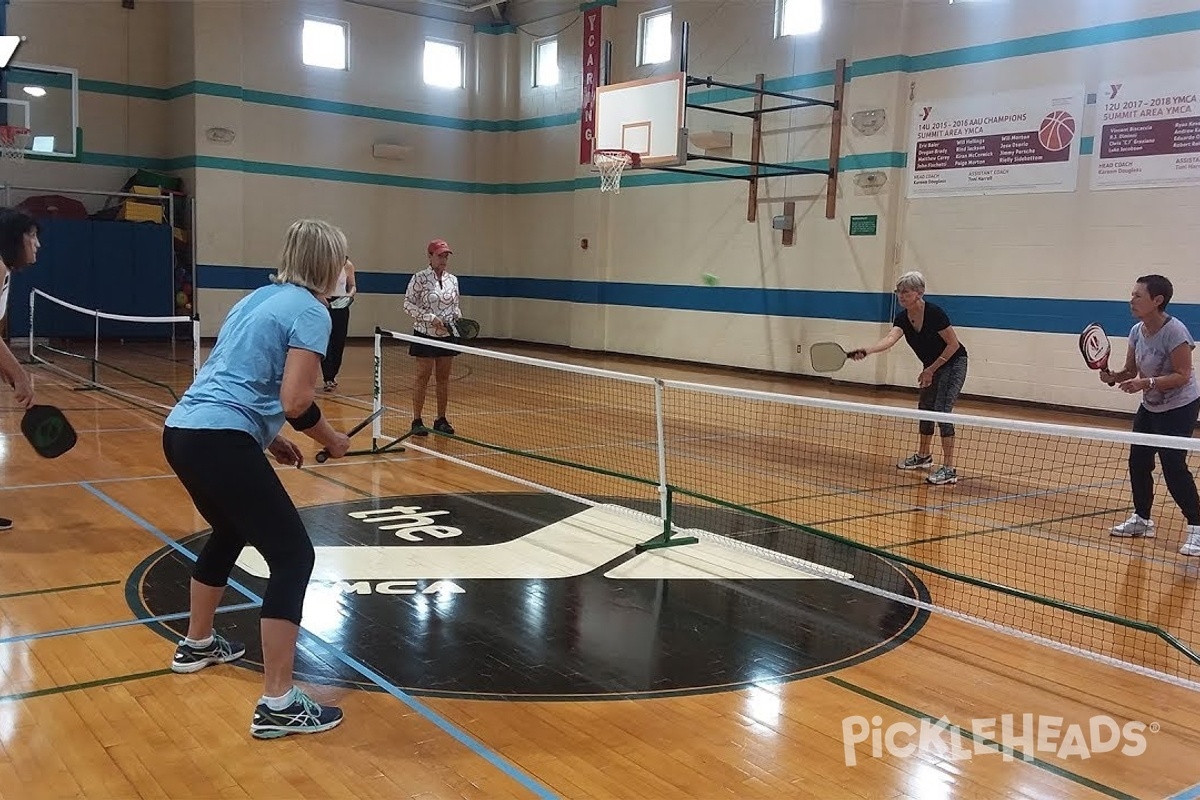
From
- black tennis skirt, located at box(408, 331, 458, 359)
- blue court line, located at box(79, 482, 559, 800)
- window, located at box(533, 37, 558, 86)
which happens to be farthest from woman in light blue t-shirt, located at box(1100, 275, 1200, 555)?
window, located at box(533, 37, 558, 86)

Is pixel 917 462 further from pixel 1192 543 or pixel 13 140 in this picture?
pixel 13 140

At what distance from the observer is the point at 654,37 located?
1922 centimetres

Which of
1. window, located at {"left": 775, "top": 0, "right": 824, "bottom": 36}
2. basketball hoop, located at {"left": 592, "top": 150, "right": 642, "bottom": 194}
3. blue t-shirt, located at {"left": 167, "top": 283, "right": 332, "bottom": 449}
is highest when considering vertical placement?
window, located at {"left": 775, "top": 0, "right": 824, "bottom": 36}

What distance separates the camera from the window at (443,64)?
22438mm

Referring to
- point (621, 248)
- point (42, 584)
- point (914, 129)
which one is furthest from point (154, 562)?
point (621, 248)

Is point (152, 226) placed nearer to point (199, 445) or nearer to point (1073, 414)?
point (1073, 414)

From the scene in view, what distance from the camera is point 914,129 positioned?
1491 cm

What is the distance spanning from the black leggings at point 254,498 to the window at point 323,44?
62.4ft

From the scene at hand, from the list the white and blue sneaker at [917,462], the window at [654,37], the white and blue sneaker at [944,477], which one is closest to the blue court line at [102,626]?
the white and blue sneaker at [944,477]

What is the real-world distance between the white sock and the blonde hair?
145 cm

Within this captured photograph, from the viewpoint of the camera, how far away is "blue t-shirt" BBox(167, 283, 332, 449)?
3428 millimetres

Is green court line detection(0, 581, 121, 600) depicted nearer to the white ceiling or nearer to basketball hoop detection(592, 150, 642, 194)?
basketball hoop detection(592, 150, 642, 194)

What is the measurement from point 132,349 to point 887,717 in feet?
56.9

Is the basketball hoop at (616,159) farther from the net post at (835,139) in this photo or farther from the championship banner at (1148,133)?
the championship banner at (1148,133)
